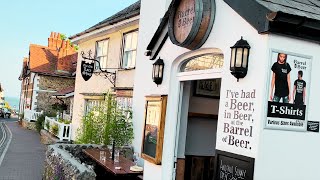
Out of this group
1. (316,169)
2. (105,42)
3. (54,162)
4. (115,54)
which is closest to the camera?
(316,169)

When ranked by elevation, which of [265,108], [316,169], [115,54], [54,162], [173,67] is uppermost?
[115,54]

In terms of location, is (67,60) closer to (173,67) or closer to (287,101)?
(173,67)

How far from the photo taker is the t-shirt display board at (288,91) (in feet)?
14.6

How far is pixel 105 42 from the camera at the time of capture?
15.6 meters

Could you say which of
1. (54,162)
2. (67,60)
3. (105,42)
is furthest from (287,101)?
(67,60)

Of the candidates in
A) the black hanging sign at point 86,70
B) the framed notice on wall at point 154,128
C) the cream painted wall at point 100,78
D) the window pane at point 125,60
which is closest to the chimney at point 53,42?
the cream painted wall at point 100,78

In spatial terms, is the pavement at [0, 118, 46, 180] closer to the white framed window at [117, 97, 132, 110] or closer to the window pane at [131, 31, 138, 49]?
the white framed window at [117, 97, 132, 110]

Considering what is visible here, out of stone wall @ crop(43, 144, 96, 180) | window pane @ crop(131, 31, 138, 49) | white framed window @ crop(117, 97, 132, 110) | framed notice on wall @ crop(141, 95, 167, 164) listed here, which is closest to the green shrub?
white framed window @ crop(117, 97, 132, 110)

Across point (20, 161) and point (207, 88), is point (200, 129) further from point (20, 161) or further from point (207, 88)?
point (20, 161)

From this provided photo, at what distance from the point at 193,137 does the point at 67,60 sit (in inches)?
1055

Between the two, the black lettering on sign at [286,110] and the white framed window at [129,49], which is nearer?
the black lettering on sign at [286,110]

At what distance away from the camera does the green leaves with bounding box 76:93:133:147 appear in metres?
11.1

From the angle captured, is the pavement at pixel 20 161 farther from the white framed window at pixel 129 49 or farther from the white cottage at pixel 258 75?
the white cottage at pixel 258 75

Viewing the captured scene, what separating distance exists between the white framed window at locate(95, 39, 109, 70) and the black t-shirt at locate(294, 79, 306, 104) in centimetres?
1150
